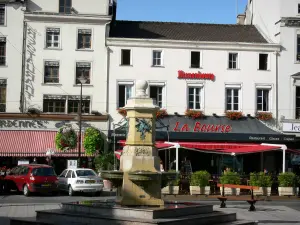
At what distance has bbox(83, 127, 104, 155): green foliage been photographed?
40406 millimetres

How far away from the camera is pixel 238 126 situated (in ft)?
140

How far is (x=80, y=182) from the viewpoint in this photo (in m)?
31.3

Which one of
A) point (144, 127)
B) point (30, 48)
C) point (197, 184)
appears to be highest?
point (30, 48)

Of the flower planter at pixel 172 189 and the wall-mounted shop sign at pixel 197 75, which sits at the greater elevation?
the wall-mounted shop sign at pixel 197 75

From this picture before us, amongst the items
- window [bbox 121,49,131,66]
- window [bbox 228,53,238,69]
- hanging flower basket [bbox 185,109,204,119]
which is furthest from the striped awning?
window [bbox 228,53,238,69]

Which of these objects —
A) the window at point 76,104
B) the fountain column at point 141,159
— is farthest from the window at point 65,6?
the fountain column at point 141,159

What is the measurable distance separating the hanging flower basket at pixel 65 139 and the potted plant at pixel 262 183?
43.9ft

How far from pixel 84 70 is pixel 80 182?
1285 cm

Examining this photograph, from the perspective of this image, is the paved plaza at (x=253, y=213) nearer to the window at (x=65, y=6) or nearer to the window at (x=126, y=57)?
the window at (x=126, y=57)

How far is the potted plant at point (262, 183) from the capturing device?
1275 inches

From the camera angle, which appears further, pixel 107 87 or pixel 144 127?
pixel 107 87

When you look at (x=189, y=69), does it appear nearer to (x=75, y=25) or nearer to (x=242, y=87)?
(x=242, y=87)

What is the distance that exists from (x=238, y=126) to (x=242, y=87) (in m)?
2.91

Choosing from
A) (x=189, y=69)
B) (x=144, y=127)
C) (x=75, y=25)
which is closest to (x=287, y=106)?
(x=189, y=69)
